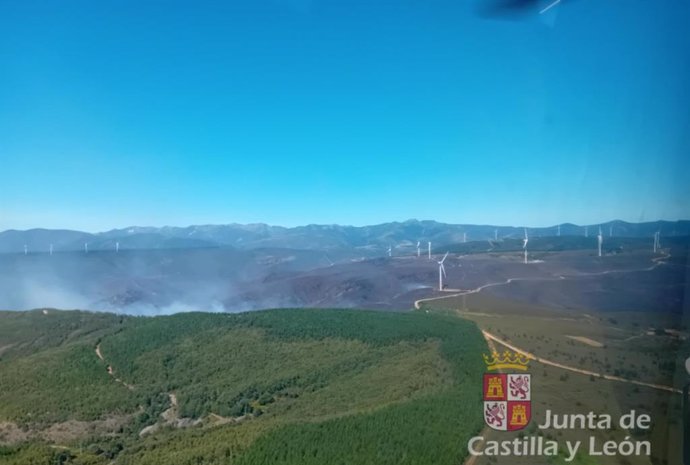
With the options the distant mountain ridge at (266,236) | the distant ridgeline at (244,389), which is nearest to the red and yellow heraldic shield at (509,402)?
the distant ridgeline at (244,389)

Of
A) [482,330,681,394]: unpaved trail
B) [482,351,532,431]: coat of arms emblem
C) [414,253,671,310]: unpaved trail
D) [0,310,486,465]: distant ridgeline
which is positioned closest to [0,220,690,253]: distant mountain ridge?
[414,253,671,310]: unpaved trail

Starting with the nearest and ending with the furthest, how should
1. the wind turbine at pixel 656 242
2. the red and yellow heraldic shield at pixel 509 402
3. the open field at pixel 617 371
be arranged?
1. the open field at pixel 617 371
2. the red and yellow heraldic shield at pixel 509 402
3. the wind turbine at pixel 656 242

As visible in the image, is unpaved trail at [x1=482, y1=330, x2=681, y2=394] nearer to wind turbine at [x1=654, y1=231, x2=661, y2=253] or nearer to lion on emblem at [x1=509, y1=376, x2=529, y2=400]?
lion on emblem at [x1=509, y1=376, x2=529, y2=400]

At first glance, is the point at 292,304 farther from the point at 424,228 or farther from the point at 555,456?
the point at 424,228

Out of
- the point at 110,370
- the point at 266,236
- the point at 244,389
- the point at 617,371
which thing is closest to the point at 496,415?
the point at 617,371

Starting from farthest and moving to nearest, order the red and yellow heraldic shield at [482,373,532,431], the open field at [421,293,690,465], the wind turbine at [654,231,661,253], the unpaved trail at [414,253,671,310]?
the unpaved trail at [414,253,671,310] < the wind turbine at [654,231,661,253] < the red and yellow heraldic shield at [482,373,532,431] < the open field at [421,293,690,465]

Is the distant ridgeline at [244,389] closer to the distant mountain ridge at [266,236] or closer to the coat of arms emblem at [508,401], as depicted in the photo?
the coat of arms emblem at [508,401]

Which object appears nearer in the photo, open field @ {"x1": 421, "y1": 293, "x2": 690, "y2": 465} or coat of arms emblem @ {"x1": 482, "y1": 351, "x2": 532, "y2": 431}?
open field @ {"x1": 421, "y1": 293, "x2": 690, "y2": 465}
